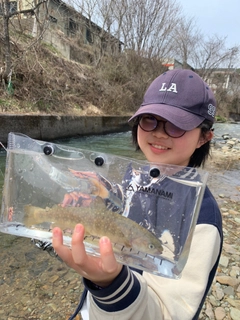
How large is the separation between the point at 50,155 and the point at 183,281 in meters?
0.75

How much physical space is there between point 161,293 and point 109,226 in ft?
1.06

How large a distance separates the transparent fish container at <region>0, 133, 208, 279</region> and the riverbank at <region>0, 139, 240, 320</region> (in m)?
1.47

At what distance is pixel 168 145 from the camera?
1.29 meters

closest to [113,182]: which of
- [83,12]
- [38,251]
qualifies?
[38,251]

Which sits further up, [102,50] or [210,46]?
[210,46]

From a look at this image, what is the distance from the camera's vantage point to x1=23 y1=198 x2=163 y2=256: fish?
0.91m

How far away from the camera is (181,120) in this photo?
124 cm

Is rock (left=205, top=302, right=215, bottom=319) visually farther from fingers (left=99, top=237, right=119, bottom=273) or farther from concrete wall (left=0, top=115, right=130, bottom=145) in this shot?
concrete wall (left=0, top=115, right=130, bottom=145)

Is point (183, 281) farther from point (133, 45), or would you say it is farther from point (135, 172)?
point (133, 45)

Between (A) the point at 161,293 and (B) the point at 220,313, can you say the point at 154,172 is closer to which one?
(A) the point at 161,293

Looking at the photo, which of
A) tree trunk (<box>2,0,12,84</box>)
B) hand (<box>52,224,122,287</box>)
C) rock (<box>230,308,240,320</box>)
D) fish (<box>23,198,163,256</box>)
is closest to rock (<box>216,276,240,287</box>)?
rock (<box>230,308,240,320</box>)

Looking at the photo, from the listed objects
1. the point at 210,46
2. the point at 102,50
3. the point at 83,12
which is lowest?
the point at 102,50

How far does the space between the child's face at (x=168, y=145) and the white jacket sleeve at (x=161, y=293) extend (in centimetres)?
45

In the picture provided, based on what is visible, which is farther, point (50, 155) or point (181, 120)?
point (181, 120)
